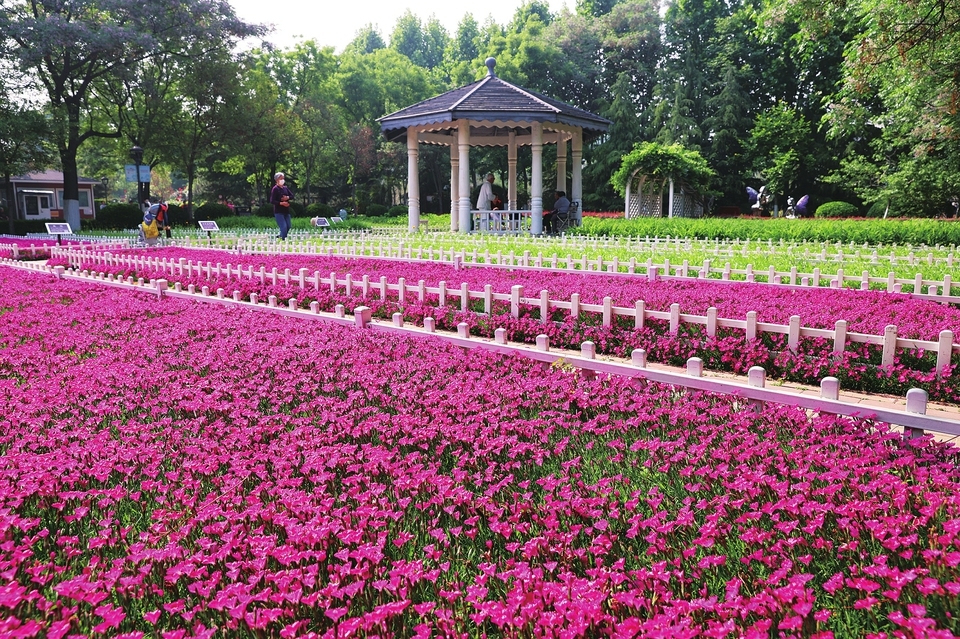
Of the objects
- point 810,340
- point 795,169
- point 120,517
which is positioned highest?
point 795,169

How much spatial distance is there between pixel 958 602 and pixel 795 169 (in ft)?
126

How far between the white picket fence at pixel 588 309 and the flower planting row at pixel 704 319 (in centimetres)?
1

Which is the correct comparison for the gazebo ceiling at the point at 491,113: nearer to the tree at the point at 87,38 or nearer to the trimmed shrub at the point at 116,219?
the tree at the point at 87,38

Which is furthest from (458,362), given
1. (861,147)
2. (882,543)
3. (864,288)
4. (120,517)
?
(861,147)

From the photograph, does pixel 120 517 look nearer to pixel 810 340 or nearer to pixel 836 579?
pixel 836 579

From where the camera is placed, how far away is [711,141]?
42.6 metres

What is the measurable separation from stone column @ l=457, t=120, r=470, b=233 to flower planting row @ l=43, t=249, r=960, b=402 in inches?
479

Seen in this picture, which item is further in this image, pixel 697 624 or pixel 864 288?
pixel 864 288

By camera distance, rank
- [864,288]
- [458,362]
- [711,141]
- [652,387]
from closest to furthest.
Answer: [652,387]
[458,362]
[864,288]
[711,141]

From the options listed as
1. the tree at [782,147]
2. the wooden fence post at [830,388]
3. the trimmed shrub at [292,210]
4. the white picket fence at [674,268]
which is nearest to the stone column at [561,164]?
the white picket fence at [674,268]

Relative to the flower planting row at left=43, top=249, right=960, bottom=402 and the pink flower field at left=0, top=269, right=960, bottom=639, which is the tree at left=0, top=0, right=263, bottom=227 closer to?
the flower planting row at left=43, top=249, right=960, bottom=402

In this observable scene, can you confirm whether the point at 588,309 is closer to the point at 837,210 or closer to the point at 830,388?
the point at 830,388

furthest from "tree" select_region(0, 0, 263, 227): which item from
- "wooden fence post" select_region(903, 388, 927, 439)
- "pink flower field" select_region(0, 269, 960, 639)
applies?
"wooden fence post" select_region(903, 388, 927, 439)

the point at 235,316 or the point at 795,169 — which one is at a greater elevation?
the point at 795,169
